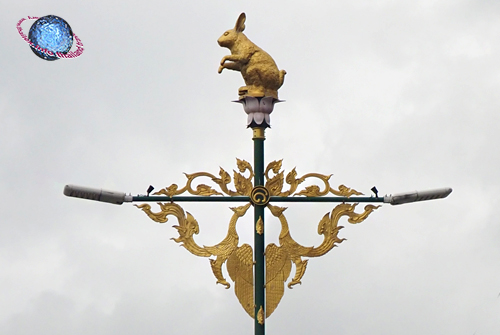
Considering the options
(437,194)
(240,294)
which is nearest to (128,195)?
(240,294)

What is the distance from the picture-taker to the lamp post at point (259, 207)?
2211 cm

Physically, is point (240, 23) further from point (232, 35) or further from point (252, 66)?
point (252, 66)

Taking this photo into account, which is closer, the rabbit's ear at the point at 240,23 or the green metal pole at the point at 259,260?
the green metal pole at the point at 259,260

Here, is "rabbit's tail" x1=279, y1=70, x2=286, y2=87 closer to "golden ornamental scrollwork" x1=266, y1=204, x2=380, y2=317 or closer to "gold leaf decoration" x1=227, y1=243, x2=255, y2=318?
"golden ornamental scrollwork" x1=266, y1=204, x2=380, y2=317

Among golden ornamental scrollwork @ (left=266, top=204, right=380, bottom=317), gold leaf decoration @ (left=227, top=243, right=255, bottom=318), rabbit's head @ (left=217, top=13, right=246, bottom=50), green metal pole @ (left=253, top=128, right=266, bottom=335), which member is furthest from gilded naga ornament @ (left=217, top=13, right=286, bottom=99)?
gold leaf decoration @ (left=227, top=243, right=255, bottom=318)

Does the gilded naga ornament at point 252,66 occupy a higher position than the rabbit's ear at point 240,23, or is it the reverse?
the rabbit's ear at point 240,23

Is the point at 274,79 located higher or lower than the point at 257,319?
higher

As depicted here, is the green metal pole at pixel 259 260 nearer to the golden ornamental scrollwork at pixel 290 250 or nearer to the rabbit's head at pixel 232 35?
the golden ornamental scrollwork at pixel 290 250

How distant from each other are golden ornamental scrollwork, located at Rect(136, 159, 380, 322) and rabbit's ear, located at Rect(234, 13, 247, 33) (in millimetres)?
2177

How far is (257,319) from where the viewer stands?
22.1m

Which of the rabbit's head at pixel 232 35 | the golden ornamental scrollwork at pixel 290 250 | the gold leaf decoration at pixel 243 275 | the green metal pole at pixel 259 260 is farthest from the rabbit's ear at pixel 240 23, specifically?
the gold leaf decoration at pixel 243 275

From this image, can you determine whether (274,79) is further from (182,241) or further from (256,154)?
(182,241)

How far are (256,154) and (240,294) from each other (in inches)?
86.9

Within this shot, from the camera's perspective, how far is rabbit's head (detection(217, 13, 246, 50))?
22734 millimetres
